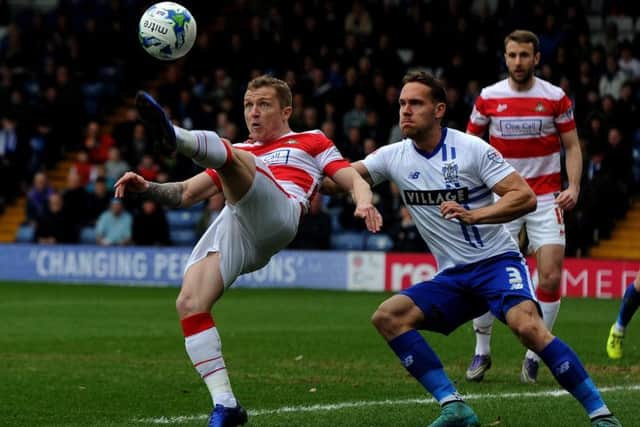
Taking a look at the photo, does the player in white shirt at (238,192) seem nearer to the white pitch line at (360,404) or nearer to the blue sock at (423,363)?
the white pitch line at (360,404)

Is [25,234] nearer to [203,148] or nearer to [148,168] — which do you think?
[148,168]

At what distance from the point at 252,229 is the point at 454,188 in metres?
1.26

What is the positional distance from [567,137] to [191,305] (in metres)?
4.14

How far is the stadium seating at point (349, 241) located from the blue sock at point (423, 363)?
1489 cm

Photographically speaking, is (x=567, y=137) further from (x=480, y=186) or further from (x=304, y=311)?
(x=304, y=311)

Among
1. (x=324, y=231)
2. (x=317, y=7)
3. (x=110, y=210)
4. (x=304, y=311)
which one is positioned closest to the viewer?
(x=304, y=311)

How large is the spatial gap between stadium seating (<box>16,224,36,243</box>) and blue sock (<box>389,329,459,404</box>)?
1847cm

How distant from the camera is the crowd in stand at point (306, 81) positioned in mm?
22297

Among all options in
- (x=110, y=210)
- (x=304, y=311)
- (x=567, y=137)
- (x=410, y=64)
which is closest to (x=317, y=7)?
(x=410, y=64)

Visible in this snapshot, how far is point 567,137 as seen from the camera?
419 inches

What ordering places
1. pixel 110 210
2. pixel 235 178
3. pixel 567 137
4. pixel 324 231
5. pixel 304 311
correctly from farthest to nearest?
pixel 110 210
pixel 324 231
pixel 304 311
pixel 567 137
pixel 235 178

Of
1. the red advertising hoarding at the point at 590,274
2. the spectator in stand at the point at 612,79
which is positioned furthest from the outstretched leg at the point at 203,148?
the spectator in stand at the point at 612,79

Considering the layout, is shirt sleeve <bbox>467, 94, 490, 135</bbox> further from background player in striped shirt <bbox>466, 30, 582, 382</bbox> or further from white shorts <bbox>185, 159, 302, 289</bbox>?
white shorts <bbox>185, 159, 302, 289</bbox>

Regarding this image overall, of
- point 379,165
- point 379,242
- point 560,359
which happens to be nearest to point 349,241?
point 379,242
